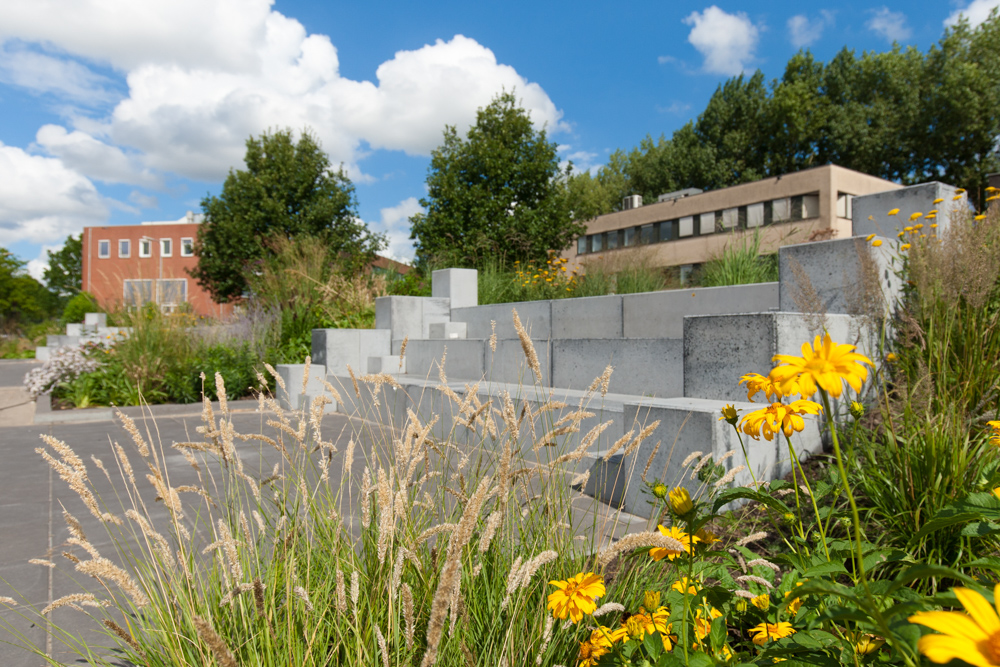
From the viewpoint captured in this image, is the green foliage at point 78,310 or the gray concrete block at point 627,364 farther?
the green foliage at point 78,310

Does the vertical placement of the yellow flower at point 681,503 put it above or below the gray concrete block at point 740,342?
below

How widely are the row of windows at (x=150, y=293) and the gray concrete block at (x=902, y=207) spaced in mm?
7213

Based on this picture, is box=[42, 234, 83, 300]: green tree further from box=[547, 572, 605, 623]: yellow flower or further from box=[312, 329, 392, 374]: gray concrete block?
box=[547, 572, 605, 623]: yellow flower

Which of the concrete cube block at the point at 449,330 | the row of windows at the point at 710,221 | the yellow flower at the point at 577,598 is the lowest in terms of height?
the yellow flower at the point at 577,598

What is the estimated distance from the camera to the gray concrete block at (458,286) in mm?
6820

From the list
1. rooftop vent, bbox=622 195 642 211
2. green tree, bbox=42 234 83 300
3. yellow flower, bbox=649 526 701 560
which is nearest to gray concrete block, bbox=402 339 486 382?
yellow flower, bbox=649 526 701 560

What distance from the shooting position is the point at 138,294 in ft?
23.6

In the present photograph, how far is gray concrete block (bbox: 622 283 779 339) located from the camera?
4020mm

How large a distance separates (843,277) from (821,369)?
2.76 m

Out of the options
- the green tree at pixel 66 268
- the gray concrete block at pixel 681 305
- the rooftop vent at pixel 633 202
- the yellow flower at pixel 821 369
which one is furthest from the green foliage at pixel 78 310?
the green tree at pixel 66 268

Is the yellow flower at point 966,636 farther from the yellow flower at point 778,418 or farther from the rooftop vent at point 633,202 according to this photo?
the rooftop vent at point 633,202

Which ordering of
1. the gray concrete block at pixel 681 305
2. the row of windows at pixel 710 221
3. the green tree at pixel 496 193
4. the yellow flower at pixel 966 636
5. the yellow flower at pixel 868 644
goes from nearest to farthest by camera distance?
the yellow flower at pixel 966 636 → the yellow flower at pixel 868 644 → the gray concrete block at pixel 681 305 → the green tree at pixel 496 193 → the row of windows at pixel 710 221

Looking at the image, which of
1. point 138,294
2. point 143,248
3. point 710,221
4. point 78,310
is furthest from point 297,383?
point 143,248

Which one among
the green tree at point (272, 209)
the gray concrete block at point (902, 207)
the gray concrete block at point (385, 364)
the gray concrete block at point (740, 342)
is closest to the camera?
the gray concrete block at point (740, 342)
